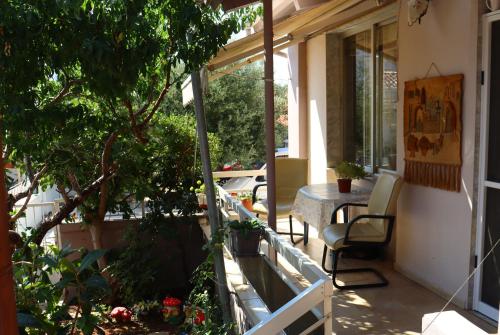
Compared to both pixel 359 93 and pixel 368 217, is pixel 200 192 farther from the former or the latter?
pixel 359 93

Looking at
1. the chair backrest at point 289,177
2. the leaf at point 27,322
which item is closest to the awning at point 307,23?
the chair backrest at point 289,177

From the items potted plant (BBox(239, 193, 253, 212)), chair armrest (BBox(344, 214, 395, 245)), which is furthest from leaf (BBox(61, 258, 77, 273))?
potted plant (BBox(239, 193, 253, 212))

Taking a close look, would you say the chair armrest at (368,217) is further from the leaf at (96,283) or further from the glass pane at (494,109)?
the leaf at (96,283)

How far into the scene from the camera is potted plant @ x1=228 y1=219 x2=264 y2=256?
3176 millimetres

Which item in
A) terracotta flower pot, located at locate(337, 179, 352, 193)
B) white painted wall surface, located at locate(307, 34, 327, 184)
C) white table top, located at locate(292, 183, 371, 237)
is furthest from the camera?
white painted wall surface, located at locate(307, 34, 327, 184)

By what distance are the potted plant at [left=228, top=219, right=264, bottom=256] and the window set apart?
2257mm

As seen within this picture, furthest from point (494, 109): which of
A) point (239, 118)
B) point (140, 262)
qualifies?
point (239, 118)

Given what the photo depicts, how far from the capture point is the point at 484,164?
3.18 meters

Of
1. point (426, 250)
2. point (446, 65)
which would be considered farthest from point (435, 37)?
point (426, 250)

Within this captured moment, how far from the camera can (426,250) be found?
12.7 ft

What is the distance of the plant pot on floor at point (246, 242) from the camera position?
10.4 ft

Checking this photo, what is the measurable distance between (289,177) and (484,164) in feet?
9.93

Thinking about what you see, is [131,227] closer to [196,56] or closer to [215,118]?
[196,56]

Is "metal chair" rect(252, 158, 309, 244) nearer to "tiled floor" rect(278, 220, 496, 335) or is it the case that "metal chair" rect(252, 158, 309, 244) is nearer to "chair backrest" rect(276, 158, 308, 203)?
"chair backrest" rect(276, 158, 308, 203)
